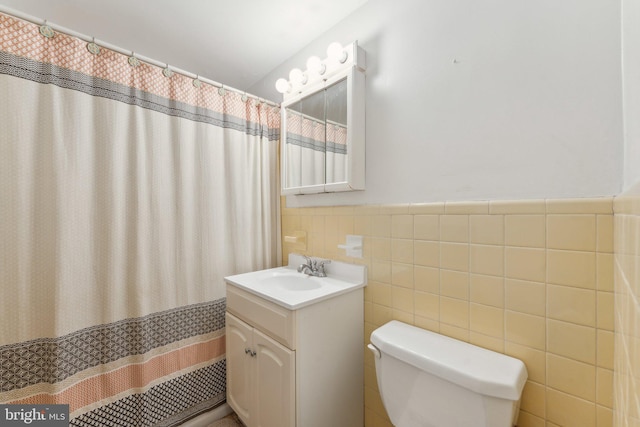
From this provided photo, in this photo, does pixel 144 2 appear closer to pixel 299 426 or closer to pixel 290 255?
pixel 290 255

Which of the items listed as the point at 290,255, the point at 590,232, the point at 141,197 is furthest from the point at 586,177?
the point at 141,197

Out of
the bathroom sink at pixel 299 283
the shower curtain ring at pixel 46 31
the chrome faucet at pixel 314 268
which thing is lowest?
the bathroom sink at pixel 299 283

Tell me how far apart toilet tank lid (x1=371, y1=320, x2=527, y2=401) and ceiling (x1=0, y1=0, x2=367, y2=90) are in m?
1.65

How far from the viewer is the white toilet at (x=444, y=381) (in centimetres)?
72

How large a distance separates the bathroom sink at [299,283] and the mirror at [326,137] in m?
0.46

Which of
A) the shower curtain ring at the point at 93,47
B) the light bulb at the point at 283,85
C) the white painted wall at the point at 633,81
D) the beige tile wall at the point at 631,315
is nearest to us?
the beige tile wall at the point at 631,315

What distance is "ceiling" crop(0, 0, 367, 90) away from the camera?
1351 millimetres

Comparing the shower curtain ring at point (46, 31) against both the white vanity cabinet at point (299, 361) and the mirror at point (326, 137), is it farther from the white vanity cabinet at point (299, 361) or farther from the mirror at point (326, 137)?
the white vanity cabinet at point (299, 361)

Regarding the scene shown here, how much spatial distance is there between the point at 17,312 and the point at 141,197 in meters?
0.63

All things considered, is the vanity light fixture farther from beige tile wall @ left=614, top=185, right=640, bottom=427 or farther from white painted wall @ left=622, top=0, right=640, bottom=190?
beige tile wall @ left=614, top=185, right=640, bottom=427

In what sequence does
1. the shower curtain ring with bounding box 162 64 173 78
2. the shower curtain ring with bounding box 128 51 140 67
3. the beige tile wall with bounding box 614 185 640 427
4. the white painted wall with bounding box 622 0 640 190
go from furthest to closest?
the shower curtain ring with bounding box 162 64 173 78
the shower curtain ring with bounding box 128 51 140 67
the white painted wall with bounding box 622 0 640 190
the beige tile wall with bounding box 614 185 640 427

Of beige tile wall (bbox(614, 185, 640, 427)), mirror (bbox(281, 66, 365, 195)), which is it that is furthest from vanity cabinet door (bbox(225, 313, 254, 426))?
beige tile wall (bbox(614, 185, 640, 427))

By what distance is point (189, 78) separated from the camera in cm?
148

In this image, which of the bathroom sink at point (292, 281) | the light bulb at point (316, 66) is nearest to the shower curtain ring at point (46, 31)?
the light bulb at point (316, 66)
